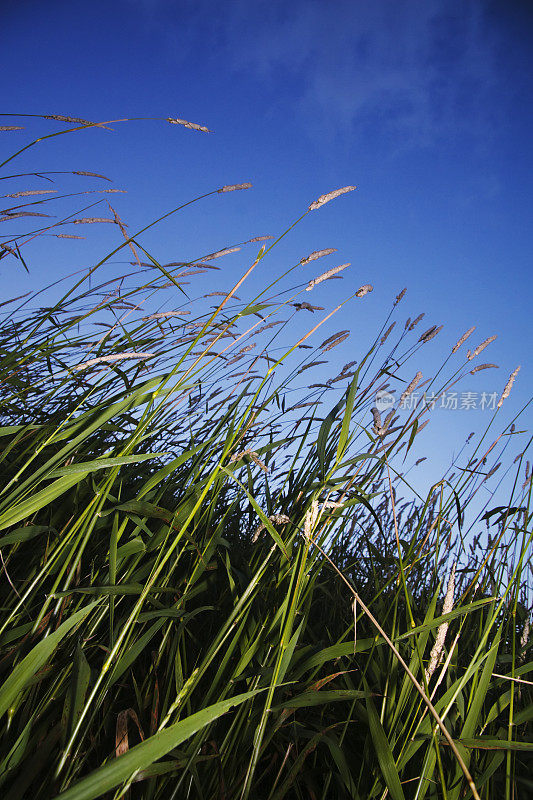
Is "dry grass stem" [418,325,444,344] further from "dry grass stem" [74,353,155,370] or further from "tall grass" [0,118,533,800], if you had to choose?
"dry grass stem" [74,353,155,370]

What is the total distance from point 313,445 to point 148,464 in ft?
1.55

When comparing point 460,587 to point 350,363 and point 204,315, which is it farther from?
point 204,315

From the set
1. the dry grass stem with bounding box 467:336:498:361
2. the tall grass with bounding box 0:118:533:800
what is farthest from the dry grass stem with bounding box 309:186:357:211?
the dry grass stem with bounding box 467:336:498:361

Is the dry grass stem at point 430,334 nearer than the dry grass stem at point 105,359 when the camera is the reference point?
No

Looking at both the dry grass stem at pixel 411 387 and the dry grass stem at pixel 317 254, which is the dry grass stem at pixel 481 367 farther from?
the dry grass stem at pixel 317 254

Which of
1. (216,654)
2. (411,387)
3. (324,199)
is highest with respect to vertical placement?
(324,199)

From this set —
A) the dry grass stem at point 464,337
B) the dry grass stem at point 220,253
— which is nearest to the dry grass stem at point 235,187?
the dry grass stem at point 220,253

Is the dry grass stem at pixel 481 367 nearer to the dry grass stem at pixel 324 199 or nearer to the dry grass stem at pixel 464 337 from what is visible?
the dry grass stem at pixel 464 337

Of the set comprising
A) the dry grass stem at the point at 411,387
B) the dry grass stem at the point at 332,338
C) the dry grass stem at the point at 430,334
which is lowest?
the dry grass stem at the point at 411,387

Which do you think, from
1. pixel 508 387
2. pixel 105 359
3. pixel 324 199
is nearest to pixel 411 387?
pixel 508 387

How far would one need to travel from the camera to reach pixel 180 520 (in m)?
0.91

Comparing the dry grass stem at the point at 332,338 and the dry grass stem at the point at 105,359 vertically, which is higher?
the dry grass stem at the point at 332,338

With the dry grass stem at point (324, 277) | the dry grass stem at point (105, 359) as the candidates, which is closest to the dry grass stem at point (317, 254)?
the dry grass stem at point (324, 277)

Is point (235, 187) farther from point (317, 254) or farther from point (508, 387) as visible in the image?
point (508, 387)
